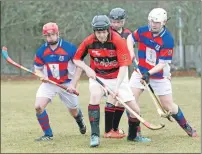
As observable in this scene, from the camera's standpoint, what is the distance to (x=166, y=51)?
900 cm

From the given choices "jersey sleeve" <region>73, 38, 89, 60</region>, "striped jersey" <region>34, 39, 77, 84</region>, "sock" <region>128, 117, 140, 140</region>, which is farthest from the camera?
"striped jersey" <region>34, 39, 77, 84</region>

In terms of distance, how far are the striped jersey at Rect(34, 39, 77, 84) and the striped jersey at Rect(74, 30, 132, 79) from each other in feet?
1.84

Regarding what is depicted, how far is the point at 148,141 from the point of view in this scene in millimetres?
8945

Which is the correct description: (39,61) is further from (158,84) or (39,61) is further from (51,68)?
(158,84)

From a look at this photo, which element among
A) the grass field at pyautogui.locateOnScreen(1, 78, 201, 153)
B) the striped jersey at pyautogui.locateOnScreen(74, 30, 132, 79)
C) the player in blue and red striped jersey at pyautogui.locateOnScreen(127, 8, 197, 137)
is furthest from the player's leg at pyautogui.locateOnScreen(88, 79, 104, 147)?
the player in blue and red striped jersey at pyautogui.locateOnScreen(127, 8, 197, 137)

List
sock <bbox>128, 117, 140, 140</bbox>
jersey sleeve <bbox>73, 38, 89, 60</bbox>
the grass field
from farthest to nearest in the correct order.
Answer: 1. sock <bbox>128, 117, 140, 140</bbox>
2. jersey sleeve <bbox>73, 38, 89, 60</bbox>
3. the grass field

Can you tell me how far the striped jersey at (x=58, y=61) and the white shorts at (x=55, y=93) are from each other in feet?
0.42

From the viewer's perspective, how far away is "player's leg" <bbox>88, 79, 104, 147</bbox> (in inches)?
320

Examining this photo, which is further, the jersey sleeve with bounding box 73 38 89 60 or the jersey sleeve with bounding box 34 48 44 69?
the jersey sleeve with bounding box 34 48 44 69

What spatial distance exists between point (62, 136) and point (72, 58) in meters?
1.38

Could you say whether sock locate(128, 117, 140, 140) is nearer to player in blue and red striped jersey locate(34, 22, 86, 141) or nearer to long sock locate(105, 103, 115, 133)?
long sock locate(105, 103, 115, 133)

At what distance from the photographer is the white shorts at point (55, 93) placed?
30.4 ft

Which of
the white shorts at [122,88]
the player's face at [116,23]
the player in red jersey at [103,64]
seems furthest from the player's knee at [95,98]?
the player's face at [116,23]

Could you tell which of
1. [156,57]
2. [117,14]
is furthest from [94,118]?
[117,14]
